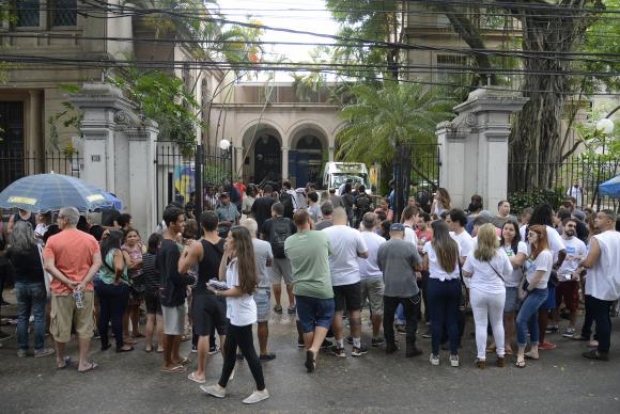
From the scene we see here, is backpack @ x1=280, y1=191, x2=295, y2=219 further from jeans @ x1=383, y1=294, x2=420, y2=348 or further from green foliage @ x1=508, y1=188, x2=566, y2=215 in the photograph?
jeans @ x1=383, y1=294, x2=420, y2=348

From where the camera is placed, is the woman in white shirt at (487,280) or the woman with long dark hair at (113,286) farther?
the woman with long dark hair at (113,286)

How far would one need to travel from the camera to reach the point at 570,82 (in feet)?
72.4

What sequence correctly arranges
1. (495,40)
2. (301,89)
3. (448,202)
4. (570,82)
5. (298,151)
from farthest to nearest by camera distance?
(298,151)
(301,89)
(495,40)
(570,82)
(448,202)

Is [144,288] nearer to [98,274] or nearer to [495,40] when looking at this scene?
[98,274]

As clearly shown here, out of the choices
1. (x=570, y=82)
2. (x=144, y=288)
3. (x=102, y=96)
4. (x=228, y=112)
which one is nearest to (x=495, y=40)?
(x=570, y=82)

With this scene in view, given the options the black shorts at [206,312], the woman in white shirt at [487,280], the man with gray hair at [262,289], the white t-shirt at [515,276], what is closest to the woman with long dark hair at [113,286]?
the black shorts at [206,312]

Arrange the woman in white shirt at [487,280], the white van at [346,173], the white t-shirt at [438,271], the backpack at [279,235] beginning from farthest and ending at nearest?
the white van at [346,173] → the backpack at [279,235] → the white t-shirt at [438,271] → the woman in white shirt at [487,280]

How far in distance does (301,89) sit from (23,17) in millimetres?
19579

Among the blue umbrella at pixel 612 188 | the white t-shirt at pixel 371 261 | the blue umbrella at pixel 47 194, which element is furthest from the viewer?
the blue umbrella at pixel 612 188

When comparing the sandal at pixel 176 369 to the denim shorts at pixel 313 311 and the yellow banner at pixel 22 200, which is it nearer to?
the denim shorts at pixel 313 311

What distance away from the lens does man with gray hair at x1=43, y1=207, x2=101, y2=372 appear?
22.0 feet

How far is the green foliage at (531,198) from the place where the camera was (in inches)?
531

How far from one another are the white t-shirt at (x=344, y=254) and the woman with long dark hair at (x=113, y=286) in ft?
8.53

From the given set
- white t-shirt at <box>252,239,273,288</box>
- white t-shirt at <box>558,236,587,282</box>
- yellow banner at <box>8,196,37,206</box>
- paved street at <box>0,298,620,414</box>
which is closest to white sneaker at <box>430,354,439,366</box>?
paved street at <box>0,298,620,414</box>
